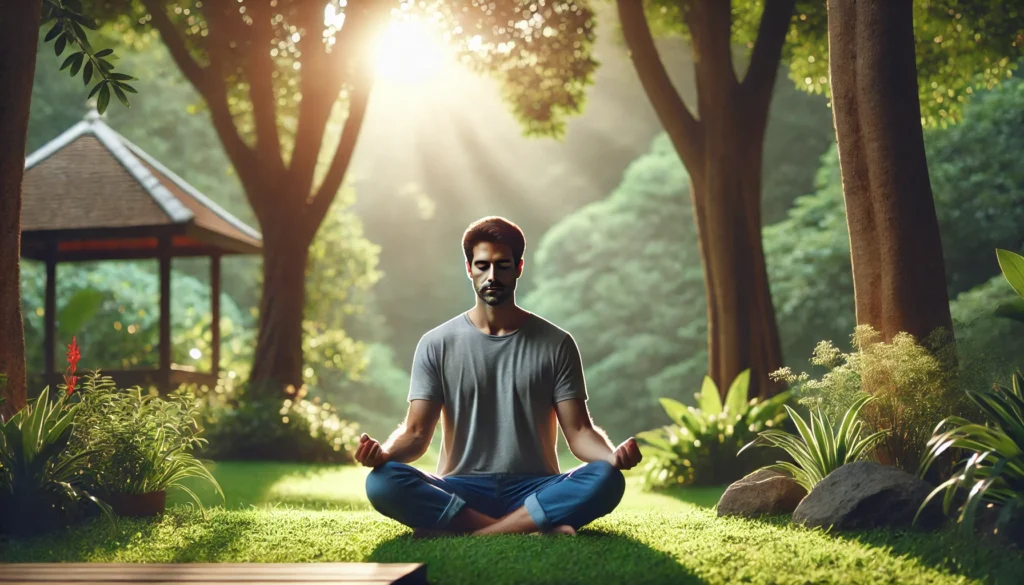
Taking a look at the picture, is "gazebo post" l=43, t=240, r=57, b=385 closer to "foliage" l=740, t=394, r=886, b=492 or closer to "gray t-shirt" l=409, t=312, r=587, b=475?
"gray t-shirt" l=409, t=312, r=587, b=475

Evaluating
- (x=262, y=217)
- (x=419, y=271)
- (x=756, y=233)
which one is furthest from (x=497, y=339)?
(x=419, y=271)

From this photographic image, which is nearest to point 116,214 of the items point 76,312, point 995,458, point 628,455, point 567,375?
point 76,312

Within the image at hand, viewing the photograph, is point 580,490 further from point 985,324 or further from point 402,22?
point 985,324

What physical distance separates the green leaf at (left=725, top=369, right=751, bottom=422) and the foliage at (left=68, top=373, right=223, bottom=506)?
598cm

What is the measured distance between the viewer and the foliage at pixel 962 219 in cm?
1880

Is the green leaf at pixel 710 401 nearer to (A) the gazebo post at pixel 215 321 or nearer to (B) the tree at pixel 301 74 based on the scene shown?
(B) the tree at pixel 301 74

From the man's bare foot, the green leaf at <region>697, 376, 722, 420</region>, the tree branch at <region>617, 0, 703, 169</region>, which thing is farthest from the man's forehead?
the tree branch at <region>617, 0, 703, 169</region>

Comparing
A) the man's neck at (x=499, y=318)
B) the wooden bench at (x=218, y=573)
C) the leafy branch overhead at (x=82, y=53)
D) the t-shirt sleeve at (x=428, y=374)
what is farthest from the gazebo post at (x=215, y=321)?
the wooden bench at (x=218, y=573)

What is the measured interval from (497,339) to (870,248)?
280 cm

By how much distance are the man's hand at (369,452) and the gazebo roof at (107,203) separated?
944cm

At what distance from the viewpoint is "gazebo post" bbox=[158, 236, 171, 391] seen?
14.5m

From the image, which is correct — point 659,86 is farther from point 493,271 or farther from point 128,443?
point 128,443

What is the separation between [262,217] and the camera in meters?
14.1

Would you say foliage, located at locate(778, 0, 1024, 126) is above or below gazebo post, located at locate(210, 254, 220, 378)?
above
